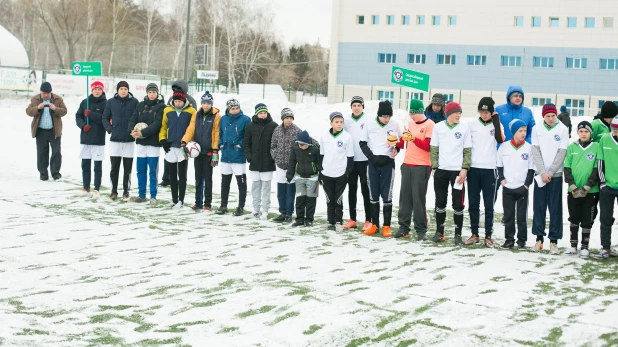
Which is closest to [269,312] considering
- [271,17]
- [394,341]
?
[394,341]

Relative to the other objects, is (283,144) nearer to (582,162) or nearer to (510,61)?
(582,162)

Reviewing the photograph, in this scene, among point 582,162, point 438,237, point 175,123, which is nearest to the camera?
point 582,162

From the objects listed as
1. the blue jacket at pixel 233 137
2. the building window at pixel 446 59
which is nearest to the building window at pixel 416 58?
the building window at pixel 446 59

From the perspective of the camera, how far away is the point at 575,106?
58.0 meters

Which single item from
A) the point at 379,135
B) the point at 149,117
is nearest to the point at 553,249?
the point at 379,135

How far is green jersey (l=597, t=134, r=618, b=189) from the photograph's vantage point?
948 cm

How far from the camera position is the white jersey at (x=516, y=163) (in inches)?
400

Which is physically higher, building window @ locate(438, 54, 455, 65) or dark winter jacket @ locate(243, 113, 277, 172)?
building window @ locate(438, 54, 455, 65)

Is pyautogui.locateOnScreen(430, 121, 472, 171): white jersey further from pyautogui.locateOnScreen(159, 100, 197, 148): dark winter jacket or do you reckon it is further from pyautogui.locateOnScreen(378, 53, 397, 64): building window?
pyautogui.locateOnScreen(378, 53, 397, 64): building window

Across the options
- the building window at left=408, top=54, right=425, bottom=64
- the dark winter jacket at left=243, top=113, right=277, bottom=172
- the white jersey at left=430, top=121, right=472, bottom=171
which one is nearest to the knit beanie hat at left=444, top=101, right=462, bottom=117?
the white jersey at left=430, top=121, right=472, bottom=171

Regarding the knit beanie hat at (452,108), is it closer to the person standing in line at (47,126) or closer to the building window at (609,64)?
the person standing in line at (47,126)

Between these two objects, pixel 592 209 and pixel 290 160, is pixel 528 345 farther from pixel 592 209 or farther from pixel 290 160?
pixel 290 160

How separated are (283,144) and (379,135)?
165 cm

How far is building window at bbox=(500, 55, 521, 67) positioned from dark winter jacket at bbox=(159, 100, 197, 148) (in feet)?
163
